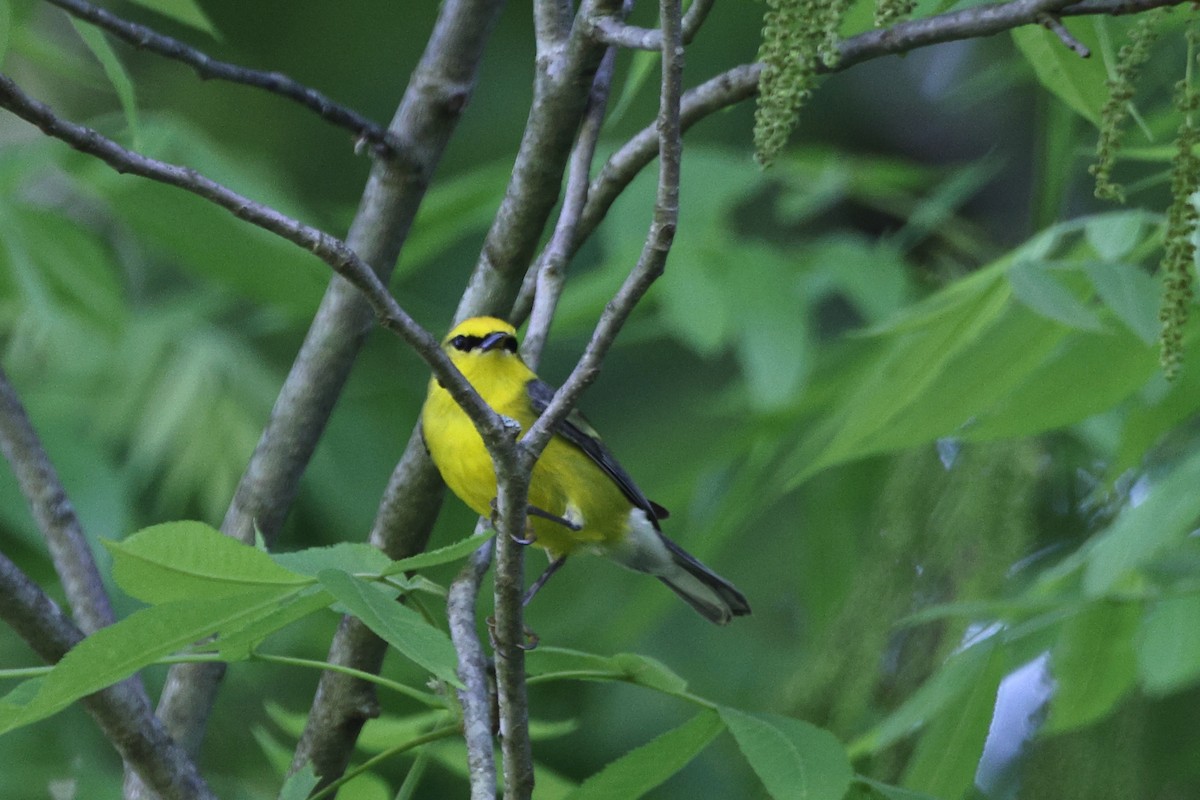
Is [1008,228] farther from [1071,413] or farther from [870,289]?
[1071,413]

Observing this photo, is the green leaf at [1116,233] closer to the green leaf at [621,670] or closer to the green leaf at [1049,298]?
the green leaf at [1049,298]

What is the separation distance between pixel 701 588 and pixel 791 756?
2.31 meters

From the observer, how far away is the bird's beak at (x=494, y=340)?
143 inches

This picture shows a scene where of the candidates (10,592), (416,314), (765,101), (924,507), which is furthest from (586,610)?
(765,101)

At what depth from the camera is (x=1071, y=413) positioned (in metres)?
2.88

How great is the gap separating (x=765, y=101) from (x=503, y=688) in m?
0.97

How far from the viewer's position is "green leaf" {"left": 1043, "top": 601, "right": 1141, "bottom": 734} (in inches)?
112

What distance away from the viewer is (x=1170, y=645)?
265 cm

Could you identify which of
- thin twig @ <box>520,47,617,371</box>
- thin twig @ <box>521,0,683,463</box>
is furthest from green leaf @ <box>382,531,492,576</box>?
thin twig @ <box>520,47,617,371</box>

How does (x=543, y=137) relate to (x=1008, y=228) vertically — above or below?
above

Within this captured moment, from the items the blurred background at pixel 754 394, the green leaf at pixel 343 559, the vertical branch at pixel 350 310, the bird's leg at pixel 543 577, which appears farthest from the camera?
the bird's leg at pixel 543 577

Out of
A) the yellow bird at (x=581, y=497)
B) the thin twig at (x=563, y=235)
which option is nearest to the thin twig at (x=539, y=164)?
the thin twig at (x=563, y=235)

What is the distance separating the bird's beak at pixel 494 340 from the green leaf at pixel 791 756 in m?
1.63

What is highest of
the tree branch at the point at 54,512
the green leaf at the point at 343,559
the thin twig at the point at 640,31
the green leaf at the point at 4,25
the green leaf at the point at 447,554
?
the green leaf at the point at 4,25
